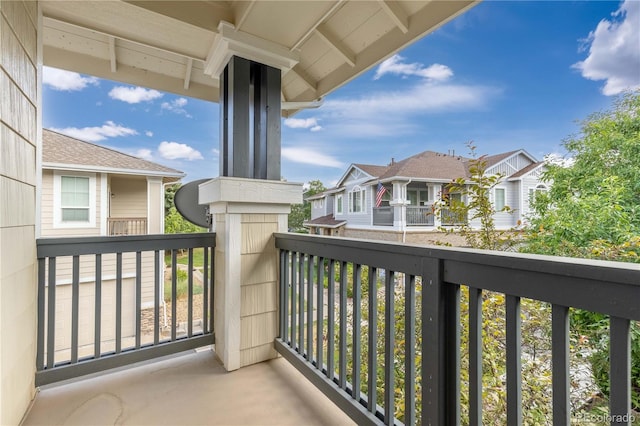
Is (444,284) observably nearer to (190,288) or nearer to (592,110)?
(190,288)

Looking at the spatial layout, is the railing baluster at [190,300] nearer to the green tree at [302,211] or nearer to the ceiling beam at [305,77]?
the green tree at [302,211]

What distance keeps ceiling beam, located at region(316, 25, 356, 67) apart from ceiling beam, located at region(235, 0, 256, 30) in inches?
20.3

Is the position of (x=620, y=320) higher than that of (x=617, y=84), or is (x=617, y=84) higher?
(x=617, y=84)

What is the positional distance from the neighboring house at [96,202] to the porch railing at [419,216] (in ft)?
9.45

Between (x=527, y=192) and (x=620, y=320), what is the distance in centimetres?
256

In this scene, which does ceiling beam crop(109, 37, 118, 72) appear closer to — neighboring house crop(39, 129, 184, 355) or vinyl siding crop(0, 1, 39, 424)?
vinyl siding crop(0, 1, 39, 424)

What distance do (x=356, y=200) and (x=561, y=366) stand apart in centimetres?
326

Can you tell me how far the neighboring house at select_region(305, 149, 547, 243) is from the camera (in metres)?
2.51

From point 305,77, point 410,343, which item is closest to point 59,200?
point 305,77

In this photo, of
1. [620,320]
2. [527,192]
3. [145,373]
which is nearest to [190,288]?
[145,373]

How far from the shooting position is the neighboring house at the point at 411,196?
2508 mm

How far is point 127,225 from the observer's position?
3527mm

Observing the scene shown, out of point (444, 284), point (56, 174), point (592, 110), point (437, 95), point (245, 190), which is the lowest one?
point (444, 284)

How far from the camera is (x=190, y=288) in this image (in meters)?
2.06
